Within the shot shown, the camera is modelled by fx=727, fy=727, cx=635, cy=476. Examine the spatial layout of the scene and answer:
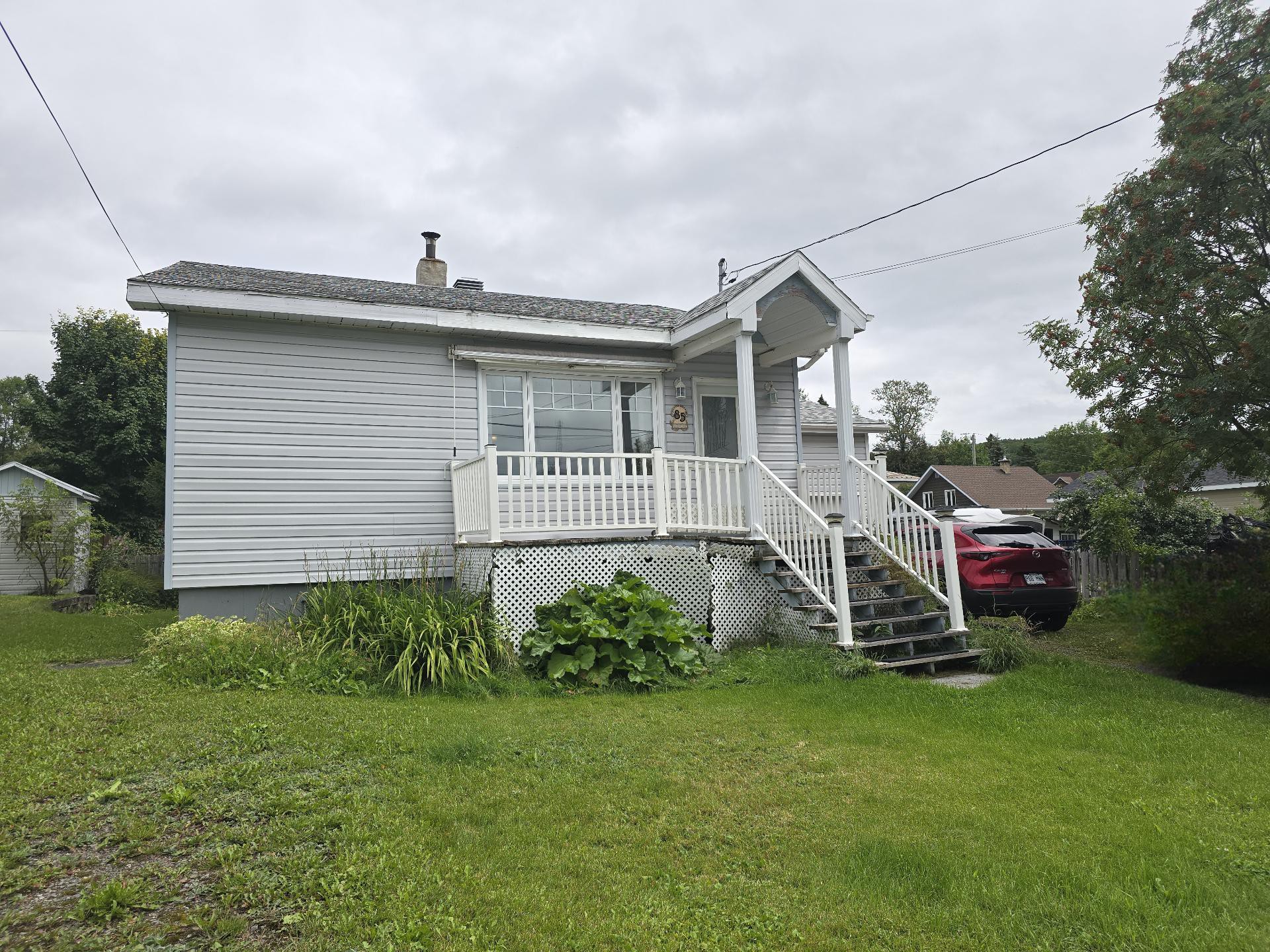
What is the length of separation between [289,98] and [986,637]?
11.2 metres

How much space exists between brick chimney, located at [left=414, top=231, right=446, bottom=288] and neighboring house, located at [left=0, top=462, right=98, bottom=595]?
12.9 meters

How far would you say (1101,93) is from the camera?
979 centimetres

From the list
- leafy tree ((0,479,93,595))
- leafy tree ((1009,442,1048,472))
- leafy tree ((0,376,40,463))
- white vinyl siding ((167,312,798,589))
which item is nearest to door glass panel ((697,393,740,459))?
white vinyl siding ((167,312,798,589))

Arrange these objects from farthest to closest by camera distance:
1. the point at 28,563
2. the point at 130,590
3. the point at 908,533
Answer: the point at 28,563 < the point at 130,590 < the point at 908,533

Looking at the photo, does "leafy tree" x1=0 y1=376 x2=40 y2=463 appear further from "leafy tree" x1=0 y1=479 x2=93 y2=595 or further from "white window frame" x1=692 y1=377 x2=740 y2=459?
"white window frame" x1=692 y1=377 x2=740 y2=459

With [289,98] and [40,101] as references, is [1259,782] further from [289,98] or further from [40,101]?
[289,98]

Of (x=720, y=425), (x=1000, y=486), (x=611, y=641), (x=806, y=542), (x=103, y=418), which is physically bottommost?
(x=611, y=641)

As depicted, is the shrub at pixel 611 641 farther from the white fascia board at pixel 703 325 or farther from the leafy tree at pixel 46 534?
the leafy tree at pixel 46 534

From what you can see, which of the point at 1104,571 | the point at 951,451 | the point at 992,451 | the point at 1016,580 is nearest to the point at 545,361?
the point at 1016,580

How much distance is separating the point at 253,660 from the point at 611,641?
3467 millimetres

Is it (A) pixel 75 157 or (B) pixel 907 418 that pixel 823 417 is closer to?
(A) pixel 75 157

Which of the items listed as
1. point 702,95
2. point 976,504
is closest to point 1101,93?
point 702,95

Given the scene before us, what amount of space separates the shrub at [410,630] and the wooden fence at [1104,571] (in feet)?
37.0

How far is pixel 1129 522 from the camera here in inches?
540
